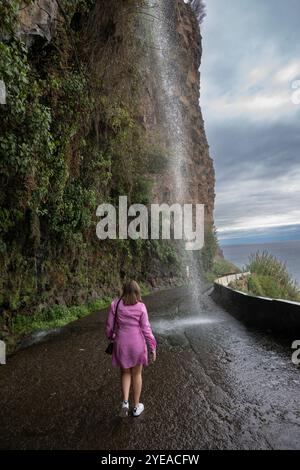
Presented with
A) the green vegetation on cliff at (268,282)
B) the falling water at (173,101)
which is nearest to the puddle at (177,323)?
the green vegetation on cliff at (268,282)

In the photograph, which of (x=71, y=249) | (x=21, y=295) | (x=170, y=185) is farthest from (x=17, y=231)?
(x=170, y=185)

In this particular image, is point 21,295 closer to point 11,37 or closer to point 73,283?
point 73,283

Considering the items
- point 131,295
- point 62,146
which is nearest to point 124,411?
point 131,295

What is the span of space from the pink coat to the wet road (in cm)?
74

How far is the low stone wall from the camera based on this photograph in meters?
7.06

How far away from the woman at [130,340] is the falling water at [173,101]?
2303 centimetres

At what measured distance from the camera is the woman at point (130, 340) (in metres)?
4.11

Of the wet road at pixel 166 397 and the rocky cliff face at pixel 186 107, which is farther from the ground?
the rocky cliff face at pixel 186 107

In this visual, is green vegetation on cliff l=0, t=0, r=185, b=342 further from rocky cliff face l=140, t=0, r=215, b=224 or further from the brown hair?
rocky cliff face l=140, t=0, r=215, b=224

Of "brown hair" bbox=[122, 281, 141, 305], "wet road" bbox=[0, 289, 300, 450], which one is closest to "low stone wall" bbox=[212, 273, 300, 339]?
"wet road" bbox=[0, 289, 300, 450]

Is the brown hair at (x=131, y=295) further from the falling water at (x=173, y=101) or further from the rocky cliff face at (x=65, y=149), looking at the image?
the falling water at (x=173, y=101)

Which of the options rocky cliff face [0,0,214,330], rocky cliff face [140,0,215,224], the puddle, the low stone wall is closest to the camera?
rocky cliff face [0,0,214,330]

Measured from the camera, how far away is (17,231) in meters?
8.80

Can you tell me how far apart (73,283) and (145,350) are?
8.94 m
